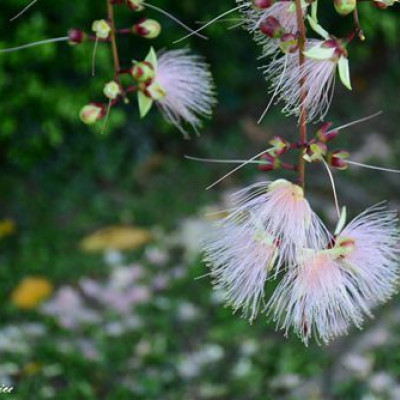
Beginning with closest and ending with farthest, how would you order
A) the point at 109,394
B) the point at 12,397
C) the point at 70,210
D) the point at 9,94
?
the point at 12,397, the point at 109,394, the point at 9,94, the point at 70,210

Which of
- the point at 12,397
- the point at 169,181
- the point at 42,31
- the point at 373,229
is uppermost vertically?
the point at 373,229

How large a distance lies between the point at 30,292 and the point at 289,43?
196 cm

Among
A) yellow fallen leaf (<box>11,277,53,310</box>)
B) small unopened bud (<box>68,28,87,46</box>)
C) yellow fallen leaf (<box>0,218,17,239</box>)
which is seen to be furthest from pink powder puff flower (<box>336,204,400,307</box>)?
yellow fallen leaf (<box>0,218,17,239</box>)

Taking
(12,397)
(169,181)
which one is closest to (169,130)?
(169,181)

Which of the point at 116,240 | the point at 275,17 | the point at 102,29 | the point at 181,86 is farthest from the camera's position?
the point at 116,240

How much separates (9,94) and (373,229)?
210cm

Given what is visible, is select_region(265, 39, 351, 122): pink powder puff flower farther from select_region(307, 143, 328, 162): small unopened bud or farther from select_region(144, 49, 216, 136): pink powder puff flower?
select_region(144, 49, 216, 136): pink powder puff flower

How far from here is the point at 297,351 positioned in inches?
95.9

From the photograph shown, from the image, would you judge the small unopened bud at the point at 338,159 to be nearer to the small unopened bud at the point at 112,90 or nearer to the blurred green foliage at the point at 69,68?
the small unopened bud at the point at 112,90

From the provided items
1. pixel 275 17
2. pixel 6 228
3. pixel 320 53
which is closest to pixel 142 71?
pixel 275 17

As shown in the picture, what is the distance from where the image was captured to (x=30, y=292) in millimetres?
2770

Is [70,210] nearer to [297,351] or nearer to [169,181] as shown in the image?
[169,181]

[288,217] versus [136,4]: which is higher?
[136,4]

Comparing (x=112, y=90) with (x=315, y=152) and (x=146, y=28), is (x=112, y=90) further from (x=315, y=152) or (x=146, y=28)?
(x=315, y=152)
